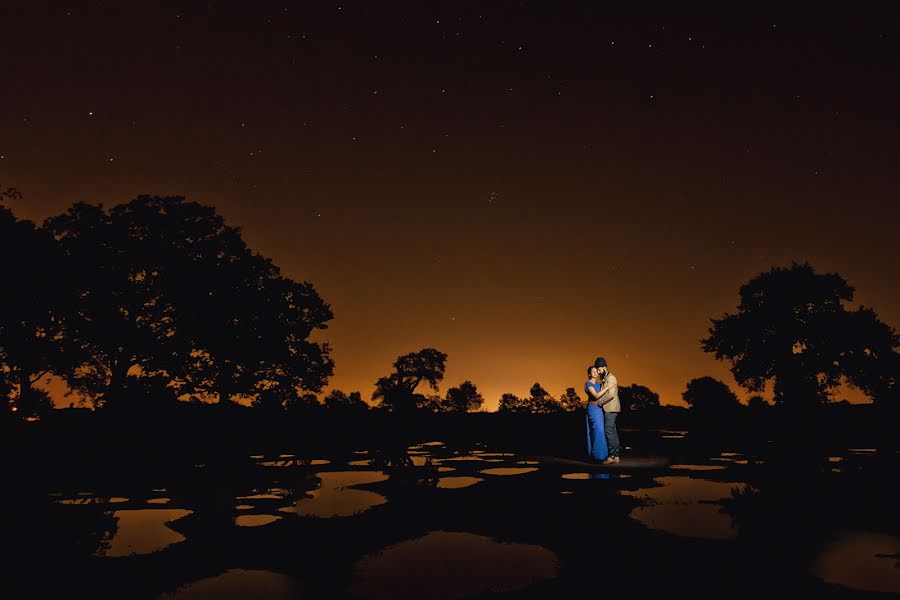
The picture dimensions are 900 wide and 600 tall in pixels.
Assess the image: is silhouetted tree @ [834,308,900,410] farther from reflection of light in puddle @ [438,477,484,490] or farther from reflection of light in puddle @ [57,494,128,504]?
reflection of light in puddle @ [57,494,128,504]

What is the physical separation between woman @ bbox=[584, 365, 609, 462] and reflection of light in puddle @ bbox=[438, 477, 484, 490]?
3.52m

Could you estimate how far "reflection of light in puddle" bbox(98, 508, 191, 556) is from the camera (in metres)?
Result: 6.50

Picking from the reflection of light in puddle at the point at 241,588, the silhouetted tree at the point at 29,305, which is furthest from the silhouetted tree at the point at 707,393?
the reflection of light in puddle at the point at 241,588

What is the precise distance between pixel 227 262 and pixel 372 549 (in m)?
26.2

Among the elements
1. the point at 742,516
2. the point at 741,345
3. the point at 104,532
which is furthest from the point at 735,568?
the point at 741,345

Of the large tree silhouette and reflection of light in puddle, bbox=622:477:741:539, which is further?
the large tree silhouette

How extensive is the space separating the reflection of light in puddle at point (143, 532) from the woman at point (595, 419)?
8.61 m

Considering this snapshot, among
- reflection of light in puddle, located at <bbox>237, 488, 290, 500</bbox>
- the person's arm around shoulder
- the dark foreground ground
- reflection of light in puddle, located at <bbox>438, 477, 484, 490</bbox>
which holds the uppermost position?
the person's arm around shoulder

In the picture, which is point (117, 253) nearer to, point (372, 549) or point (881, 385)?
point (372, 549)

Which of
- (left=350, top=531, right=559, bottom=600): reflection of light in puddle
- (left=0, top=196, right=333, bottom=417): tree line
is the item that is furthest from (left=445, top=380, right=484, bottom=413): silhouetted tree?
(left=350, top=531, right=559, bottom=600): reflection of light in puddle

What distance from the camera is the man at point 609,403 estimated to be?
14.0 metres

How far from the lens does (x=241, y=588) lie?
16.6ft

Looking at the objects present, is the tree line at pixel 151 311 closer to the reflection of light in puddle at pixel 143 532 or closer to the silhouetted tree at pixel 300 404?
the silhouetted tree at pixel 300 404

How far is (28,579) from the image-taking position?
5.23 metres
